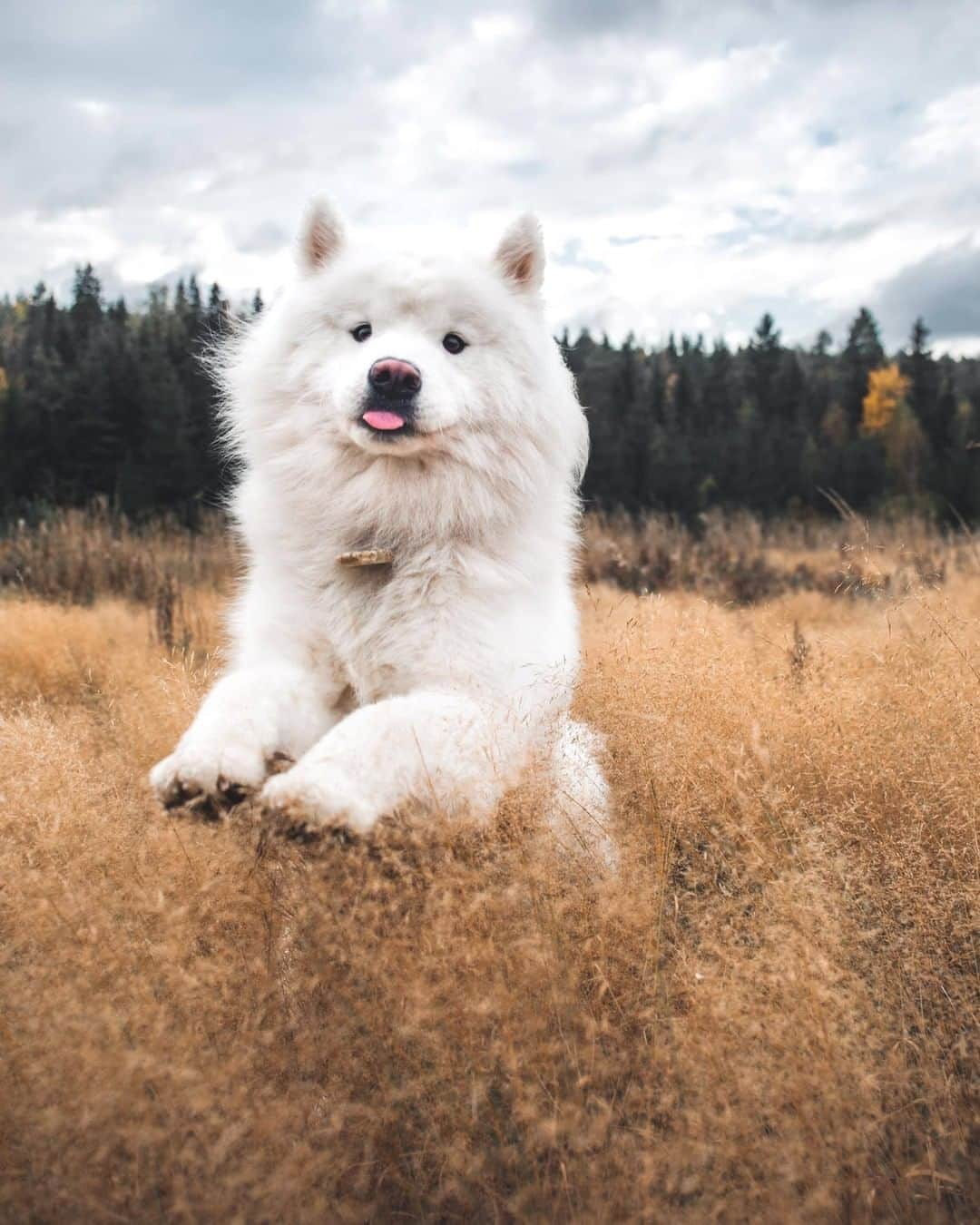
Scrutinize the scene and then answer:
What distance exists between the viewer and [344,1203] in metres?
1.50

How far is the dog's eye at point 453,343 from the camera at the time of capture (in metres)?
2.68

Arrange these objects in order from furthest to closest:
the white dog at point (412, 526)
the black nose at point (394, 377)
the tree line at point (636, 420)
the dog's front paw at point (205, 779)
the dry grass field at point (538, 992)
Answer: the tree line at point (636, 420)
the black nose at point (394, 377)
the white dog at point (412, 526)
the dog's front paw at point (205, 779)
the dry grass field at point (538, 992)

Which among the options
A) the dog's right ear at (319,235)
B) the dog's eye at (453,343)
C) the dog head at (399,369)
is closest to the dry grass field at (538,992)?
the dog head at (399,369)

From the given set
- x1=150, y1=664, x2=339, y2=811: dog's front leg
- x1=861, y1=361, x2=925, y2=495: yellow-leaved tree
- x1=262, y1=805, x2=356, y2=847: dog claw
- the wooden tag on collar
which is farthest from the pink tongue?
x1=861, y1=361, x2=925, y2=495: yellow-leaved tree

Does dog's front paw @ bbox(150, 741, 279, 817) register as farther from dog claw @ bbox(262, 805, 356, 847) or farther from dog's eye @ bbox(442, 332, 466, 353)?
dog's eye @ bbox(442, 332, 466, 353)

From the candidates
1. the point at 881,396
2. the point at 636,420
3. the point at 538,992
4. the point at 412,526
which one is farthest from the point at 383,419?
the point at 881,396

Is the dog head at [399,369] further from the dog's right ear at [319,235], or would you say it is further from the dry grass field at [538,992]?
the dry grass field at [538,992]

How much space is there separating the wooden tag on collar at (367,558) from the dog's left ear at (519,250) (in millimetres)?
1061

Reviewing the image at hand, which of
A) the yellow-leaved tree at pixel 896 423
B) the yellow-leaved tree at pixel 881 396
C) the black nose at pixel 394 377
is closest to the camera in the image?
the black nose at pixel 394 377

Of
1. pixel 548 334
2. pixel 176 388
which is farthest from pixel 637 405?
pixel 548 334

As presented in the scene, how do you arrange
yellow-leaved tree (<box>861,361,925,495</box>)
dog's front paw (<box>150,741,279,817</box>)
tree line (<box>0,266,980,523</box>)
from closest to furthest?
dog's front paw (<box>150,741,279,817</box>)
tree line (<box>0,266,980,523</box>)
yellow-leaved tree (<box>861,361,925,495</box>)

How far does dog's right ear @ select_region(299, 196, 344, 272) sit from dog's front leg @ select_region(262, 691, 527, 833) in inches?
60.4

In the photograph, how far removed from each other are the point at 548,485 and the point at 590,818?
1.09 m

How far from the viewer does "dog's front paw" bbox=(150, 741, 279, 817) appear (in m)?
1.97
